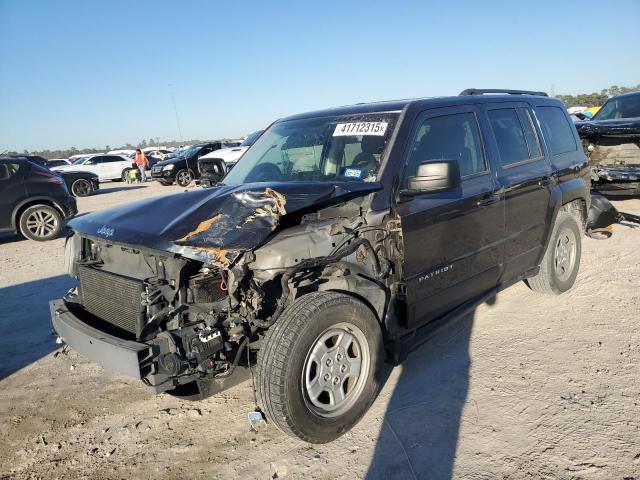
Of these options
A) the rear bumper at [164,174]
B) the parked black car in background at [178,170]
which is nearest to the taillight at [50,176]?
the parked black car in background at [178,170]

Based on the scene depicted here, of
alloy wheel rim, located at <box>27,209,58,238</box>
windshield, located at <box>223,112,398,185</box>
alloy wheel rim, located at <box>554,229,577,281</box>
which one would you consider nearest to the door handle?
windshield, located at <box>223,112,398,185</box>

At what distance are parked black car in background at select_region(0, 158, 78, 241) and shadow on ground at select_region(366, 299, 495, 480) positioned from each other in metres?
9.05

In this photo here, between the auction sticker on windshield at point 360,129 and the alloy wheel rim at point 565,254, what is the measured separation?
8.85 ft

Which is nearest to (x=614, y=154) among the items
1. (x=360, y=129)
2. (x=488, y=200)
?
(x=488, y=200)

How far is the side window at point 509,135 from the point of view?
161 inches

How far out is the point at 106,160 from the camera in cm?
2595

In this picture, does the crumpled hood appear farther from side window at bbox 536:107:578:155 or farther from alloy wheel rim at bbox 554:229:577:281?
alloy wheel rim at bbox 554:229:577:281

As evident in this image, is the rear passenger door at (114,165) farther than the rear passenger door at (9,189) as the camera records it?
Yes

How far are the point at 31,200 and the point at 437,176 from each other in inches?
379

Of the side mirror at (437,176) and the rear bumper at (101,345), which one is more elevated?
the side mirror at (437,176)

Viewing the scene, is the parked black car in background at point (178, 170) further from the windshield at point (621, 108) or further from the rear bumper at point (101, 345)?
the rear bumper at point (101, 345)

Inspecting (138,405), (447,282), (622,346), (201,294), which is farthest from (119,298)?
(622,346)

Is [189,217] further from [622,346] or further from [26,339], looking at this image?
[622,346]

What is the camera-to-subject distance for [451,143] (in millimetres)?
3666
